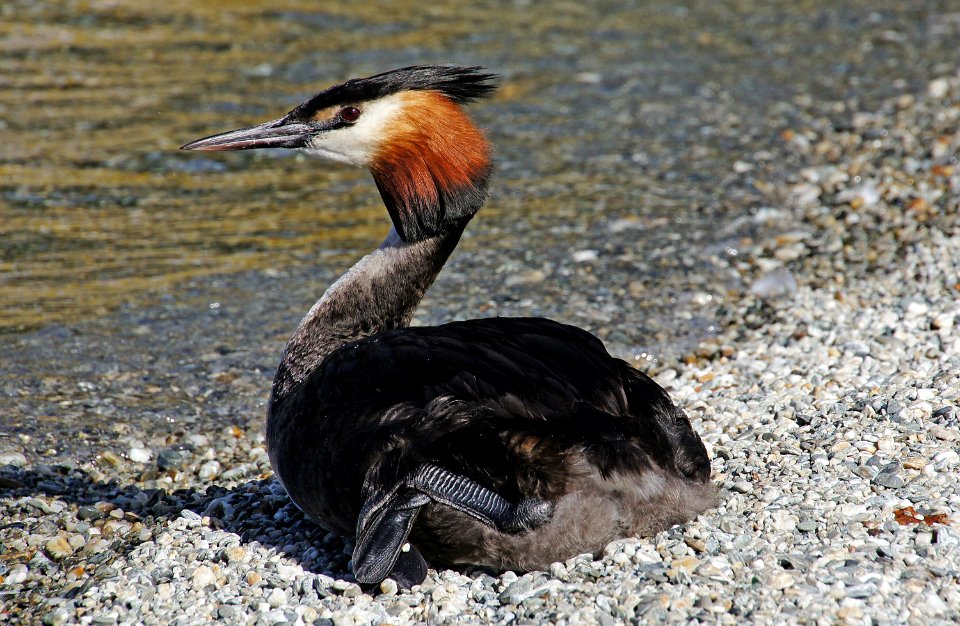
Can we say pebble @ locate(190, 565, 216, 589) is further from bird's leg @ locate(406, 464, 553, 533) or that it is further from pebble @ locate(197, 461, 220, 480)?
pebble @ locate(197, 461, 220, 480)

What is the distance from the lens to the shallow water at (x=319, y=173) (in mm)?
7121

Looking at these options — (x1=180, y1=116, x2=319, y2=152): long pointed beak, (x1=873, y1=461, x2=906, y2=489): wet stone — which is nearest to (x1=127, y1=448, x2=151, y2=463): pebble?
(x1=180, y1=116, x2=319, y2=152): long pointed beak

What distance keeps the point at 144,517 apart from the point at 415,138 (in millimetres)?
2111

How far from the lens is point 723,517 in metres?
4.54

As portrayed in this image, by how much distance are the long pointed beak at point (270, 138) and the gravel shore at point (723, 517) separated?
1.58m

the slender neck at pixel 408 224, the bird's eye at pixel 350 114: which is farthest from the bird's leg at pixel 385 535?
the bird's eye at pixel 350 114

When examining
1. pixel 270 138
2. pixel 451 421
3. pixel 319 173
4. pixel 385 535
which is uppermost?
pixel 270 138

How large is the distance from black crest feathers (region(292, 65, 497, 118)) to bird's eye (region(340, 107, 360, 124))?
33 millimetres

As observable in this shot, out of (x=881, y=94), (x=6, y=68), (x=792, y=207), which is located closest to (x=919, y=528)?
(x=792, y=207)

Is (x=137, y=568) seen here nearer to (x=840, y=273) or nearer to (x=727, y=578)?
(x=727, y=578)

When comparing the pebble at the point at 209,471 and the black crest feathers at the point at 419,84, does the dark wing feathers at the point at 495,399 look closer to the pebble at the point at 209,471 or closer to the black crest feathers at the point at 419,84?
the black crest feathers at the point at 419,84

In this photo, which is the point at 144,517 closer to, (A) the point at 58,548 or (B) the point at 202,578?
(A) the point at 58,548

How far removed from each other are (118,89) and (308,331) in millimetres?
7161

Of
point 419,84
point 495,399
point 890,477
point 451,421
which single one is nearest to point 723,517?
point 890,477
